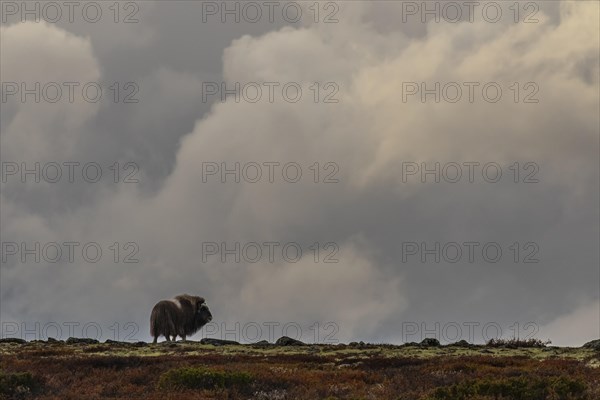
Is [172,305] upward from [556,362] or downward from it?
upward

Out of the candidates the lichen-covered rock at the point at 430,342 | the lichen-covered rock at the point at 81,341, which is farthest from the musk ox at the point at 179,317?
the lichen-covered rock at the point at 430,342

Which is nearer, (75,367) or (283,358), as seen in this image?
(75,367)

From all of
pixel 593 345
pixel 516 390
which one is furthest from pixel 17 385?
pixel 593 345

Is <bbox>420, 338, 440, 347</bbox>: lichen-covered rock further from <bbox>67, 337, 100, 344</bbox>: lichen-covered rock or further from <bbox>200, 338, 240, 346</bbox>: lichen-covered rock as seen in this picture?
<bbox>67, 337, 100, 344</bbox>: lichen-covered rock

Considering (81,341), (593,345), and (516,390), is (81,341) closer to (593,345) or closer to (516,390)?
(593,345)

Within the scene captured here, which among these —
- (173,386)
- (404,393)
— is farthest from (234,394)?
(404,393)

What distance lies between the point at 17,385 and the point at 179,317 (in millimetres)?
21127

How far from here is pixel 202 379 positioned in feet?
71.3

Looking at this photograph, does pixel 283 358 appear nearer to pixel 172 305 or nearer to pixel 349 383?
pixel 349 383

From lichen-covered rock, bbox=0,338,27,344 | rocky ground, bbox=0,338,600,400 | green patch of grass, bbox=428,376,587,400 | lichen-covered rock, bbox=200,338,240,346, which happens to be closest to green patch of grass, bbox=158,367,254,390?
rocky ground, bbox=0,338,600,400

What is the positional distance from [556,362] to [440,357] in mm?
4339

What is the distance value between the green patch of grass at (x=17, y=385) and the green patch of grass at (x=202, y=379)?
399 centimetres

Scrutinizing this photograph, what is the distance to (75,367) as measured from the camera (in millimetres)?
26516

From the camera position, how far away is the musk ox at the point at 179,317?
1688 inches
